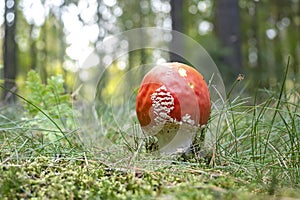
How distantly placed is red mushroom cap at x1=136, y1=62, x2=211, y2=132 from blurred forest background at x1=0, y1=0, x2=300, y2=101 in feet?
6.91

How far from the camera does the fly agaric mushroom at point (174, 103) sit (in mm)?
1445

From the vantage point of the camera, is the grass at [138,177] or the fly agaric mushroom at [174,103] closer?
the grass at [138,177]

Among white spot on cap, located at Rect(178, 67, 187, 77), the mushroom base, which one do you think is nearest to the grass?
the mushroom base

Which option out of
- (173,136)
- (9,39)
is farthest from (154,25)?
(173,136)

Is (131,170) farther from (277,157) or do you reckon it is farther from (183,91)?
(277,157)

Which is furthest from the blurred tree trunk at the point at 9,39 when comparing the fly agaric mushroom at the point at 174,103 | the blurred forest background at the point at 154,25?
the fly agaric mushroom at the point at 174,103

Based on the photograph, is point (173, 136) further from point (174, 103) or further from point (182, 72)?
point (182, 72)

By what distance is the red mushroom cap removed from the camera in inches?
56.9

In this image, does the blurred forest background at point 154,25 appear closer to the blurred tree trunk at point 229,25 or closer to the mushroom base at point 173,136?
the blurred tree trunk at point 229,25

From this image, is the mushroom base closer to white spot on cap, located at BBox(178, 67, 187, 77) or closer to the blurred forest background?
white spot on cap, located at BBox(178, 67, 187, 77)

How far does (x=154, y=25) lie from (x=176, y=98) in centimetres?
956

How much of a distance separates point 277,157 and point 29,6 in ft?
13.8

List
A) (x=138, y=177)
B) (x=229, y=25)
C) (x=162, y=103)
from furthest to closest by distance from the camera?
(x=229, y=25), (x=162, y=103), (x=138, y=177)

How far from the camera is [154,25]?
1076 cm
